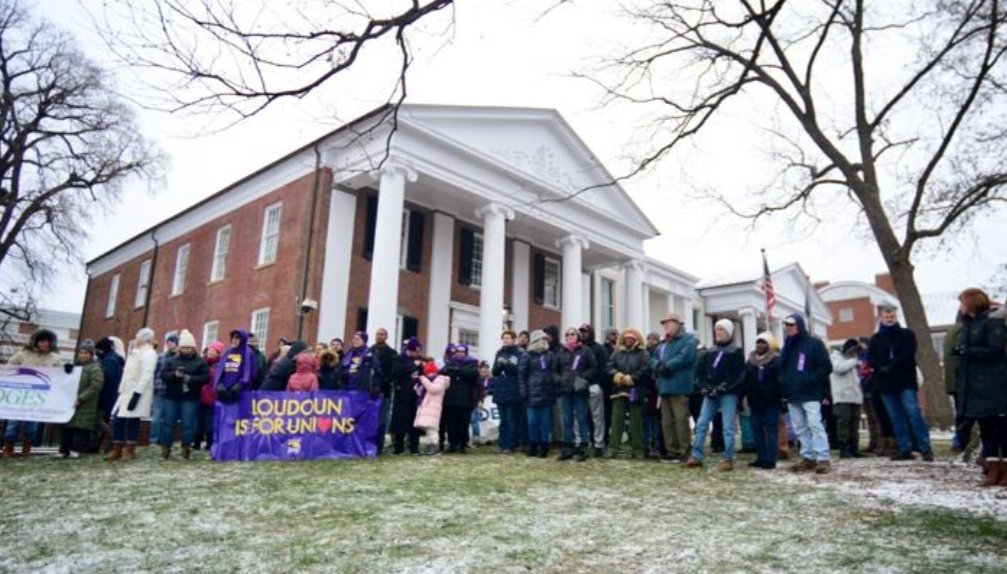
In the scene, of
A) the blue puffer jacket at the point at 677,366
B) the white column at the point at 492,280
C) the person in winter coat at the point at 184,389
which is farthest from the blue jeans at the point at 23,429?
the white column at the point at 492,280

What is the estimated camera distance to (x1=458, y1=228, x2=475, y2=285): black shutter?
24297mm

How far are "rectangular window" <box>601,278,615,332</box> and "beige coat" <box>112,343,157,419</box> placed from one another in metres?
24.1

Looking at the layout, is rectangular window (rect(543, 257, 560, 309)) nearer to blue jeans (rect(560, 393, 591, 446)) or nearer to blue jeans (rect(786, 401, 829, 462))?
blue jeans (rect(560, 393, 591, 446))

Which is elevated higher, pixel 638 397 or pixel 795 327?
pixel 795 327

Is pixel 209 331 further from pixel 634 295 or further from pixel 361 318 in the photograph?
pixel 634 295

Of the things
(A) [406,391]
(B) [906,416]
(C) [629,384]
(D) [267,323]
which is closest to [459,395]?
(A) [406,391]

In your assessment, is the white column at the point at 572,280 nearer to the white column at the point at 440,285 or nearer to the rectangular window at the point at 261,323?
the white column at the point at 440,285

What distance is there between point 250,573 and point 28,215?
26987mm

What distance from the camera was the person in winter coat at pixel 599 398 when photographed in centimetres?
1004

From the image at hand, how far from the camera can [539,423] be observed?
9.94m

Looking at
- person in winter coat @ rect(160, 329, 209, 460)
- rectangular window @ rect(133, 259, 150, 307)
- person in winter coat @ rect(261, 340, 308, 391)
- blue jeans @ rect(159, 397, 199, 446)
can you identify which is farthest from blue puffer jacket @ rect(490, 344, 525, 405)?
rectangular window @ rect(133, 259, 150, 307)

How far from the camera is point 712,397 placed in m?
8.46

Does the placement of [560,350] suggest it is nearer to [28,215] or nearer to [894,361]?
[894,361]

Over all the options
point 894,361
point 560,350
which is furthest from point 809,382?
point 560,350
